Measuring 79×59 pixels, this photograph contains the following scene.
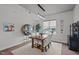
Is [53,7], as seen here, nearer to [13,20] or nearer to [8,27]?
[13,20]

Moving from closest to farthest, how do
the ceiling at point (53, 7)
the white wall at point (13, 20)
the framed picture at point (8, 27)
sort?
1. the ceiling at point (53, 7)
2. the white wall at point (13, 20)
3. the framed picture at point (8, 27)

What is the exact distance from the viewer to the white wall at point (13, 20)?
241 centimetres

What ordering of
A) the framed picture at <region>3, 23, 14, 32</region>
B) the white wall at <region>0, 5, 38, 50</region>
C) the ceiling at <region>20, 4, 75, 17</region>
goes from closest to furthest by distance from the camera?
the ceiling at <region>20, 4, 75, 17</region>
the white wall at <region>0, 5, 38, 50</region>
the framed picture at <region>3, 23, 14, 32</region>

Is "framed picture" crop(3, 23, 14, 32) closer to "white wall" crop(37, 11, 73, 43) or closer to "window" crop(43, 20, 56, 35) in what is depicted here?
"window" crop(43, 20, 56, 35)

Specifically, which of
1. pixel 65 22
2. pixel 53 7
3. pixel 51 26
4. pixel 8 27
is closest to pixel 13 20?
pixel 8 27

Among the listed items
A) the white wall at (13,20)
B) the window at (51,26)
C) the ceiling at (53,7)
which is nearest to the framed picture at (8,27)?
the white wall at (13,20)

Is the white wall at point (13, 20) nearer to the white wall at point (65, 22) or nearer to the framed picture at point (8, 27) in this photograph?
the framed picture at point (8, 27)

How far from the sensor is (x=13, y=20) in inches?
117

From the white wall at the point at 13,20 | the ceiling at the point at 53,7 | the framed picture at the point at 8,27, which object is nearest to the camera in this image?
the ceiling at the point at 53,7

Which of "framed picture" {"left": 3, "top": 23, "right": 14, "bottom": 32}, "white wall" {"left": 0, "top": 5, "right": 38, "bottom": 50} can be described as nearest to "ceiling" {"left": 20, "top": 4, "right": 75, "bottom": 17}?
"white wall" {"left": 0, "top": 5, "right": 38, "bottom": 50}

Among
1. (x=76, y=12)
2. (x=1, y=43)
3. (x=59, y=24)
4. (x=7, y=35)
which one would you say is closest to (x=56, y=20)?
(x=59, y=24)

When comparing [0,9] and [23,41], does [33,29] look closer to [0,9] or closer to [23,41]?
[23,41]

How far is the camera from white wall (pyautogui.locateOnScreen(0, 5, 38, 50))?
2410 mm

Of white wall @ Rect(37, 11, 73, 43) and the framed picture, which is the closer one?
white wall @ Rect(37, 11, 73, 43)
